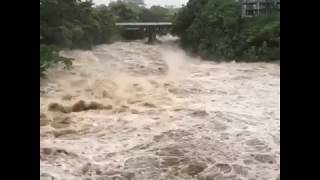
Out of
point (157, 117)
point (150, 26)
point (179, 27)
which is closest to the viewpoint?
point (157, 117)

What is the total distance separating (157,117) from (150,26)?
1429 millimetres


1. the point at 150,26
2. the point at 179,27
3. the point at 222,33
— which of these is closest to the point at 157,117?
the point at 150,26

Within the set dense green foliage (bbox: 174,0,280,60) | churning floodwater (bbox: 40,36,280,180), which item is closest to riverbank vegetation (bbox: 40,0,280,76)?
dense green foliage (bbox: 174,0,280,60)

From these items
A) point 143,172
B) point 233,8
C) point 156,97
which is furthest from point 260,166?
point 233,8

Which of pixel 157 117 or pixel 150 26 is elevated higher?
pixel 150 26

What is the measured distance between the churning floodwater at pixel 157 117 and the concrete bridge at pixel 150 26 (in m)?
0.14

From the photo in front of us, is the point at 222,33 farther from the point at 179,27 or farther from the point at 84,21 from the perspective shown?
the point at 84,21

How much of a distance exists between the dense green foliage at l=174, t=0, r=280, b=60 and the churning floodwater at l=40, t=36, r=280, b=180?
13 cm

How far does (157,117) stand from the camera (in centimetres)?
371

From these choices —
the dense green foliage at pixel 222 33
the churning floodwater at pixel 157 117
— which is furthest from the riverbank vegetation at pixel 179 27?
the churning floodwater at pixel 157 117
